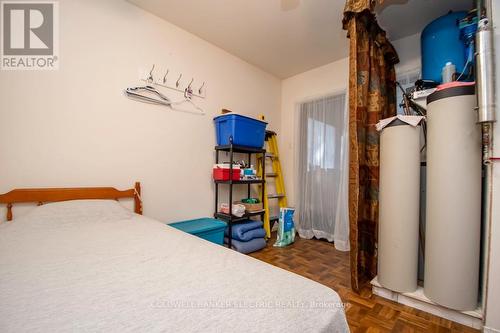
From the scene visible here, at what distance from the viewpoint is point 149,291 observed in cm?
63

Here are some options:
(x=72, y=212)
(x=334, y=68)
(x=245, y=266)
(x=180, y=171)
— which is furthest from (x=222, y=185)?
(x=334, y=68)

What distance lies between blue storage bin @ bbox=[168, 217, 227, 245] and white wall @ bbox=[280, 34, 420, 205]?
1.48 metres

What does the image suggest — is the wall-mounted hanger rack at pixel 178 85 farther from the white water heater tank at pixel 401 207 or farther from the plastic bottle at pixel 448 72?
the plastic bottle at pixel 448 72

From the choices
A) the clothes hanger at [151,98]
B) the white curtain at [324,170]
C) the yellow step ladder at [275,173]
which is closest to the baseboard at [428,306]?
the white curtain at [324,170]

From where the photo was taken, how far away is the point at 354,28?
5.40 ft

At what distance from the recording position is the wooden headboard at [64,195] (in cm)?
143

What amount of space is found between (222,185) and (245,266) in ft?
6.43

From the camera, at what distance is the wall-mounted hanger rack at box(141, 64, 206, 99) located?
2.09 metres

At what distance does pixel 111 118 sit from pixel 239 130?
4.01ft

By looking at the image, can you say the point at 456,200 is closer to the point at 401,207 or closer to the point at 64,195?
the point at 401,207

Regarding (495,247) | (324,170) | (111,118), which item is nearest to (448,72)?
(495,247)

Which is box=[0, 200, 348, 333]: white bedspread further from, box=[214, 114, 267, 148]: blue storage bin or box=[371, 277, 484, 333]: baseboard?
box=[214, 114, 267, 148]: blue storage bin

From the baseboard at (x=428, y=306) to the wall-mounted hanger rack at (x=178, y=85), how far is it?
2.49 metres

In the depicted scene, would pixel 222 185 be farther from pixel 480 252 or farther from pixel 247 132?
pixel 480 252
